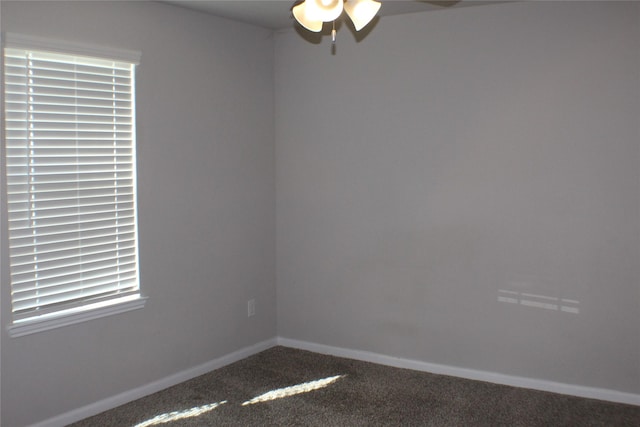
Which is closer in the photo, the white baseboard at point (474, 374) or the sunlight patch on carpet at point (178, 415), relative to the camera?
the sunlight patch on carpet at point (178, 415)

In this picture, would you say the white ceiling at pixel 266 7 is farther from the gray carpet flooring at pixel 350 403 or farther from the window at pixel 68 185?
the gray carpet flooring at pixel 350 403

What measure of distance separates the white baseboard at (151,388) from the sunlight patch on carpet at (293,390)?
22.0 inches

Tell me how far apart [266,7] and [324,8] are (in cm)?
160

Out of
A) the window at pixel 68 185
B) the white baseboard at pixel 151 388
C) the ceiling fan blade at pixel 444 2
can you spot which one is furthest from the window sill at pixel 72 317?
the ceiling fan blade at pixel 444 2

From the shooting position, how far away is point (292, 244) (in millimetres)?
4551

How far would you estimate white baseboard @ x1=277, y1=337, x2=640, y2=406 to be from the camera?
11.5ft

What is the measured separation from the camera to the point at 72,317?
321 centimetres

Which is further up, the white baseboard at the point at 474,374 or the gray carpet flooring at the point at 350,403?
the white baseboard at the point at 474,374

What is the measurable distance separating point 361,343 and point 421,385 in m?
0.64


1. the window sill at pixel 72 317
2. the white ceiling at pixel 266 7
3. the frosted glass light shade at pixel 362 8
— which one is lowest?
the window sill at pixel 72 317

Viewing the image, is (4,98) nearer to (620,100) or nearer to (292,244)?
(292,244)

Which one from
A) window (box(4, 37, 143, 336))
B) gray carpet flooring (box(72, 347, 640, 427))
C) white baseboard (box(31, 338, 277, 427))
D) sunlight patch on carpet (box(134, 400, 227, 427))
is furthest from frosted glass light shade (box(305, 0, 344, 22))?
white baseboard (box(31, 338, 277, 427))

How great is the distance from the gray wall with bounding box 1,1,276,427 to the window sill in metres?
0.04

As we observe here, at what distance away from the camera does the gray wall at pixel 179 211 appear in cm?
313
